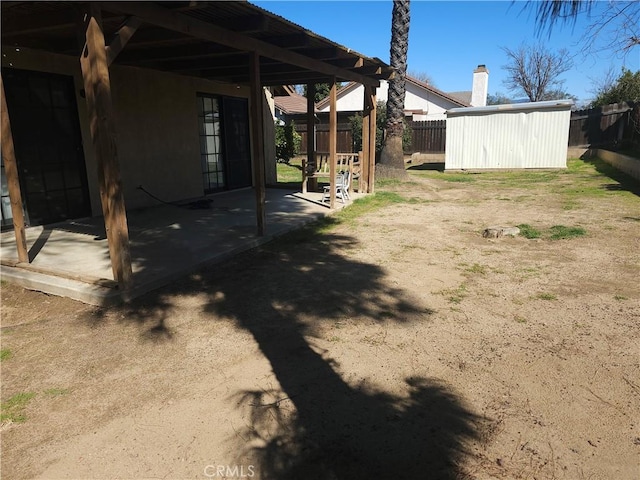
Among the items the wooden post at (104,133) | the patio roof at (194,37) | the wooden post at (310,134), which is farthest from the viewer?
the wooden post at (310,134)

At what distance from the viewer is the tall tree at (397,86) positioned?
508 inches

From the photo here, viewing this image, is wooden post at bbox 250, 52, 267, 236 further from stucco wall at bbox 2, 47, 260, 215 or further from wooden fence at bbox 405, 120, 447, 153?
wooden fence at bbox 405, 120, 447, 153

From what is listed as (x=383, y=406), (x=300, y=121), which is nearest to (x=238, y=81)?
(x=383, y=406)

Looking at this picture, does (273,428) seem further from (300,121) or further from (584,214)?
(300,121)

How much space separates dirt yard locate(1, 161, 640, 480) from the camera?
7.44 ft

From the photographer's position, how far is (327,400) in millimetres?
2742

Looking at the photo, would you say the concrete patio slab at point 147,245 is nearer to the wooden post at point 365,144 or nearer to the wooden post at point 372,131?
the wooden post at point 365,144

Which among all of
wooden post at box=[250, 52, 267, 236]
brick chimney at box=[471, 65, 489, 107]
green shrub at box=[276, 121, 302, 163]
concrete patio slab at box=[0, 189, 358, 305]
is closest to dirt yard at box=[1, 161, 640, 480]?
concrete patio slab at box=[0, 189, 358, 305]

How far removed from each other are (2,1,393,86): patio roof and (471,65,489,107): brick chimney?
23004mm

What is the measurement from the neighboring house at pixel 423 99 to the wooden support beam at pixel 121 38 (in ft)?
77.0

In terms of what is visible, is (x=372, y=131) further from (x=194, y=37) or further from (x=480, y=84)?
(x=480, y=84)

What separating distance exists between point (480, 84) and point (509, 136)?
576 inches

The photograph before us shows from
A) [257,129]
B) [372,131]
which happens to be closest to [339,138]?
[372,131]

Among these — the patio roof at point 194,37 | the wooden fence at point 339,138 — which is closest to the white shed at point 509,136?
the wooden fence at point 339,138
